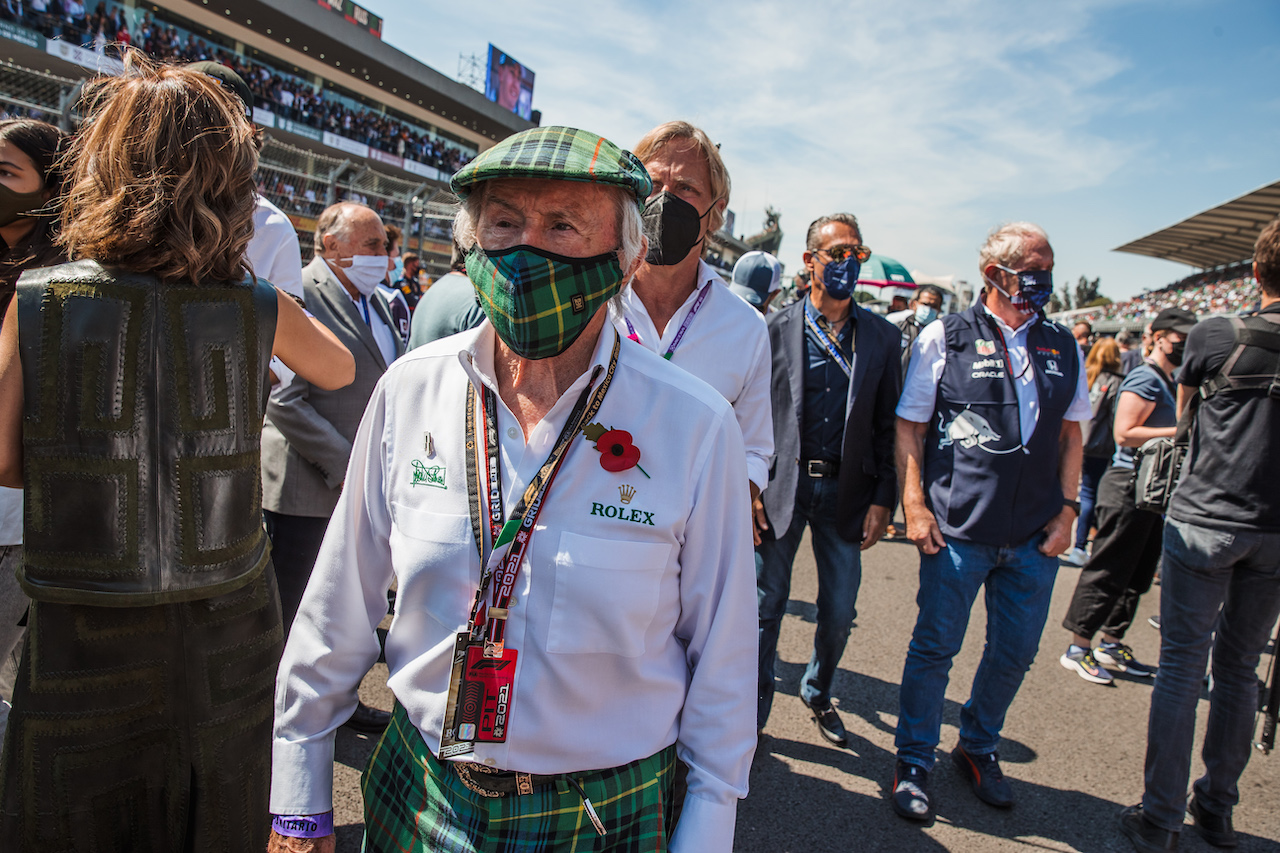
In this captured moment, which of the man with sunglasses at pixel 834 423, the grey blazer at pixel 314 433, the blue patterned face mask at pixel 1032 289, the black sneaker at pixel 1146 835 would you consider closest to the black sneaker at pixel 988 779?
the black sneaker at pixel 1146 835

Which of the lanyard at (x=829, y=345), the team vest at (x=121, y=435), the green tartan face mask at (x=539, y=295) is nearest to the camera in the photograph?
the green tartan face mask at (x=539, y=295)

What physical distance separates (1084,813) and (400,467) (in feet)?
11.1

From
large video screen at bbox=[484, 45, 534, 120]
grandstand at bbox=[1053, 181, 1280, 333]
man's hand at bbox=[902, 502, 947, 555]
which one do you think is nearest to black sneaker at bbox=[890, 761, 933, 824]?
man's hand at bbox=[902, 502, 947, 555]

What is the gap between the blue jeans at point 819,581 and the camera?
10.6 ft

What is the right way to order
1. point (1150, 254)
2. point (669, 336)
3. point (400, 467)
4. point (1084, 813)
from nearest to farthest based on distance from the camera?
1. point (400, 467)
2. point (669, 336)
3. point (1084, 813)
4. point (1150, 254)

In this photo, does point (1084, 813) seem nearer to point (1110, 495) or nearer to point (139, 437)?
point (1110, 495)

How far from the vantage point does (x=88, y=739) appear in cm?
150

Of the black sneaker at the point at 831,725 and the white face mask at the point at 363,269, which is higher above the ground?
the white face mask at the point at 363,269

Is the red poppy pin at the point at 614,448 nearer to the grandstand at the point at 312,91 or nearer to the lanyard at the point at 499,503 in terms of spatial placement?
the lanyard at the point at 499,503

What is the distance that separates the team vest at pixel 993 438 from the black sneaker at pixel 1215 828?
54.6 inches

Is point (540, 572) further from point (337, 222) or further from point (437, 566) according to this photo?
point (337, 222)

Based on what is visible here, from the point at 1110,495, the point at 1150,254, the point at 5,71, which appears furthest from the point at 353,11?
the point at 1150,254

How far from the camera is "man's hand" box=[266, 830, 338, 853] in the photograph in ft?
4.37

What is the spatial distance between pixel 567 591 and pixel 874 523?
7.99 feet
